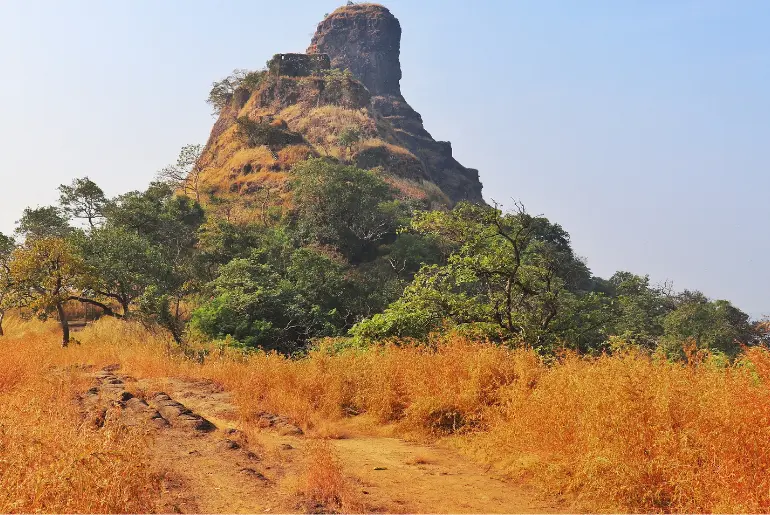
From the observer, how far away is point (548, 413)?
5129 mm

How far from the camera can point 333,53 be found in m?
95.6

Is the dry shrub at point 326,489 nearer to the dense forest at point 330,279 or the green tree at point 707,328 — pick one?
the dense forest at point 330,279

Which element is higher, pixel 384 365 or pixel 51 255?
pixel 51 255

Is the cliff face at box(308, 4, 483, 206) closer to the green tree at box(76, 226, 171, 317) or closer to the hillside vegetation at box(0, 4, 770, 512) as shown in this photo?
the hillside vegetation at box(0, 4, 770, 512)

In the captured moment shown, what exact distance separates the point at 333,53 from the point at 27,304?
294 feet

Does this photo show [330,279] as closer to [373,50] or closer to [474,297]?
[474,297]

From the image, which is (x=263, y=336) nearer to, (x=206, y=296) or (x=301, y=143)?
(x=206, y=296)

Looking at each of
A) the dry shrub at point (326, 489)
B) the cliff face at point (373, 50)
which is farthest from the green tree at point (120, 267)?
the cliff face at point (373, 50)

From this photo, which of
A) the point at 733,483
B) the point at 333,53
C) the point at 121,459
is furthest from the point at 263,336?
the point at 333,53

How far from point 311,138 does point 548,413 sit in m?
54.0

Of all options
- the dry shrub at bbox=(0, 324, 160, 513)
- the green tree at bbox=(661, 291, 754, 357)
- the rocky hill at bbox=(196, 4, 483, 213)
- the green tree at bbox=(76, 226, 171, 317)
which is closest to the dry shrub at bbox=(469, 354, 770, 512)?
the dry shrub at bbox=(0, 324, 160, 513)

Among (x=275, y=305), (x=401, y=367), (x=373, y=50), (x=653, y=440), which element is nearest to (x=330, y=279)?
(x=275, y=305)

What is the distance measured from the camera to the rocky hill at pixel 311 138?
48.6 m

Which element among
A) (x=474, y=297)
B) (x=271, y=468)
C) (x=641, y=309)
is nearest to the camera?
(x=271, y=468)
